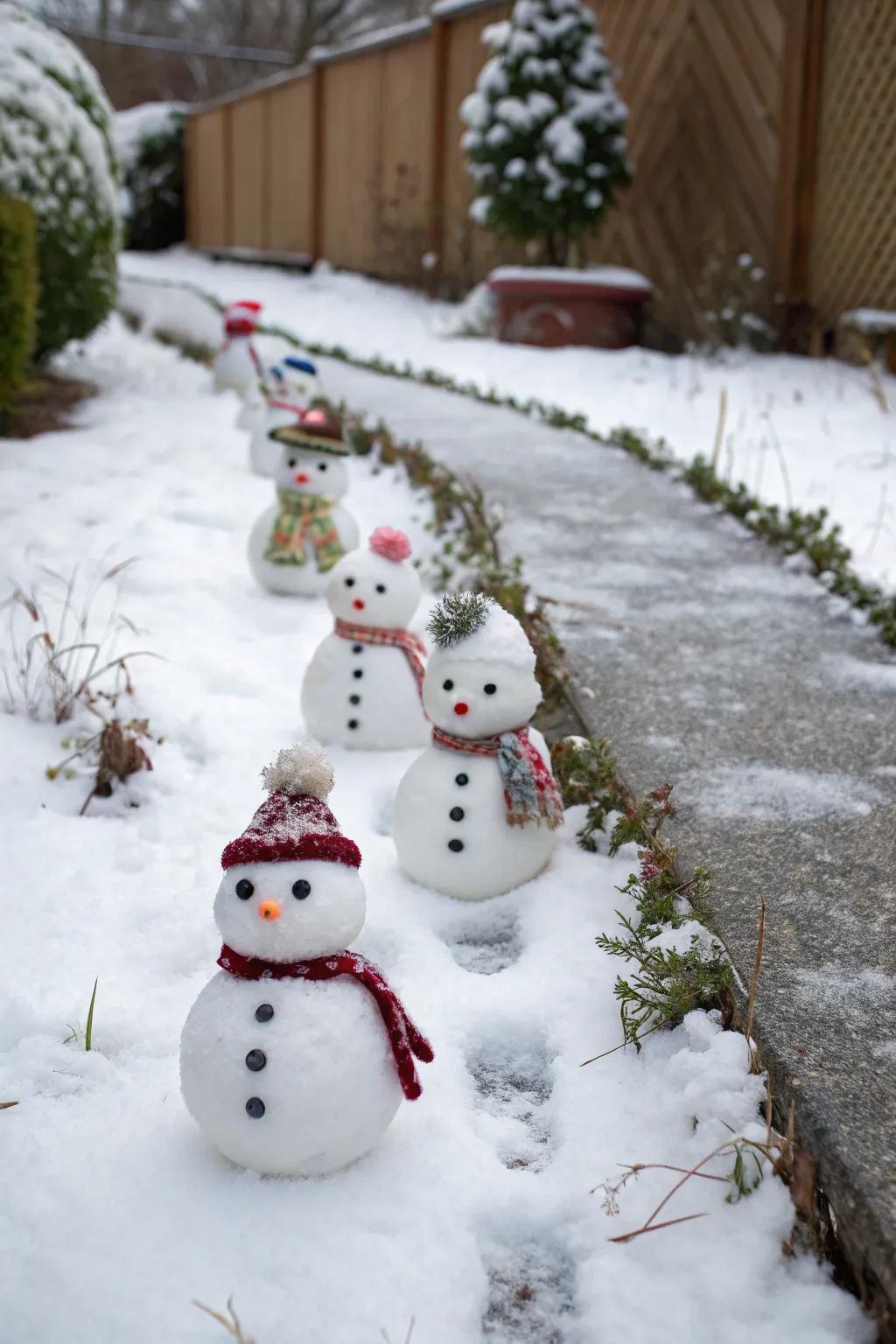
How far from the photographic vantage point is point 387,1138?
1964mm

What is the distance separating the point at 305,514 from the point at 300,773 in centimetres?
255

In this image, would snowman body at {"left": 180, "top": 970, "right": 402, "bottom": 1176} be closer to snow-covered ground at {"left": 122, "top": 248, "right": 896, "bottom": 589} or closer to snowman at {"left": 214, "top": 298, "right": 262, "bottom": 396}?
snow-covered ground at {"left": 122, "top": 248, "right": 896, "bottom": 589}

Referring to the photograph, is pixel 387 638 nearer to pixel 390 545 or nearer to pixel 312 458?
pixel 390 545

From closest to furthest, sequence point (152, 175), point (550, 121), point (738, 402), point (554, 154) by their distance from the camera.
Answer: point (738, 402), point (554, 154), point (550, 121), point (152, 175)

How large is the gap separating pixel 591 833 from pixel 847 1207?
4.03ft

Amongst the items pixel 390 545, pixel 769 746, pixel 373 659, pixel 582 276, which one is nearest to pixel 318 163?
pixel 582 276

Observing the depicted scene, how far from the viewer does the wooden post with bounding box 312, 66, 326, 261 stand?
1650cm

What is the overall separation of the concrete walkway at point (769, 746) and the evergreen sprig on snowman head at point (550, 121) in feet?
14.5

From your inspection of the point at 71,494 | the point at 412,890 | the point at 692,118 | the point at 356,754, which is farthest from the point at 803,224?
the point at 412,890

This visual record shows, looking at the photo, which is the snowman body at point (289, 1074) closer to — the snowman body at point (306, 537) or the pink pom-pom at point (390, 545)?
the pink pom-pom at point (390, 545)

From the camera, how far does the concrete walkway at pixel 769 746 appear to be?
187 centimetres

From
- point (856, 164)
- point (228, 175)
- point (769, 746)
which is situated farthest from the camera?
point (228, 175)

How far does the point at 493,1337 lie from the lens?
162 cm

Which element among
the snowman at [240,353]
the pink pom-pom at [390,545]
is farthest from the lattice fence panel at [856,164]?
the pink pom-pom at [390,545]
